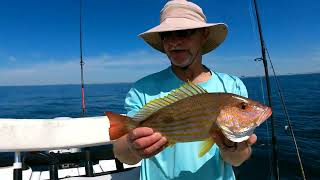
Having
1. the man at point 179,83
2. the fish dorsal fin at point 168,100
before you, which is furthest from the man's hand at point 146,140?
the man at point 179,83

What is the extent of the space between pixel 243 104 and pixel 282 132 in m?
16.1

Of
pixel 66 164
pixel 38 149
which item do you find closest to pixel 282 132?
pixel 66 164

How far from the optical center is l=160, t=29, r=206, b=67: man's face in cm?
295

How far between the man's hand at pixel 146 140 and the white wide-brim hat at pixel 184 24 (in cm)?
96

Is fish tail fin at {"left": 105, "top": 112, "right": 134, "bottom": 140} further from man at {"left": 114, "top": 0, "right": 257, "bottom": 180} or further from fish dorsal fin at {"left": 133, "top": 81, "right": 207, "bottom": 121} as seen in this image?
man at {"left": 114, "top": 0, "right": 257, "bottom": 180}

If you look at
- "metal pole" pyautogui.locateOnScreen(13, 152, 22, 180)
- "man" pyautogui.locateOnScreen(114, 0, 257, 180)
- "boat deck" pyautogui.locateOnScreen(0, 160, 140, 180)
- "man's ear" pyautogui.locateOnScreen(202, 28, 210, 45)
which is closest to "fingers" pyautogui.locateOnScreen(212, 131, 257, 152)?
"man" pyautogui.locateOnScreen(114, 0, 257, 180)

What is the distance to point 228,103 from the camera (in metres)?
2.45

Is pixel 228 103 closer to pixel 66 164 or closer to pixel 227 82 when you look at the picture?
pixel 227 82

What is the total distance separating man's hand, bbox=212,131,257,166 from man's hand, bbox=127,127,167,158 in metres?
0.39

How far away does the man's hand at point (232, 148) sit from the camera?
2479 millimetres

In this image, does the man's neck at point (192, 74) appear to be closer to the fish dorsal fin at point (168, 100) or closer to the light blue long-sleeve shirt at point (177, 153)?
the light blue long-sleeve shirt at point (177, 153)

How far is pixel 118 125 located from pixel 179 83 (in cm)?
95

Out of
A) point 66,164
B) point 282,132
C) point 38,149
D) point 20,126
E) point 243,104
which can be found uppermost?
point 243,104

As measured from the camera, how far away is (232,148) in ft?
8.38
